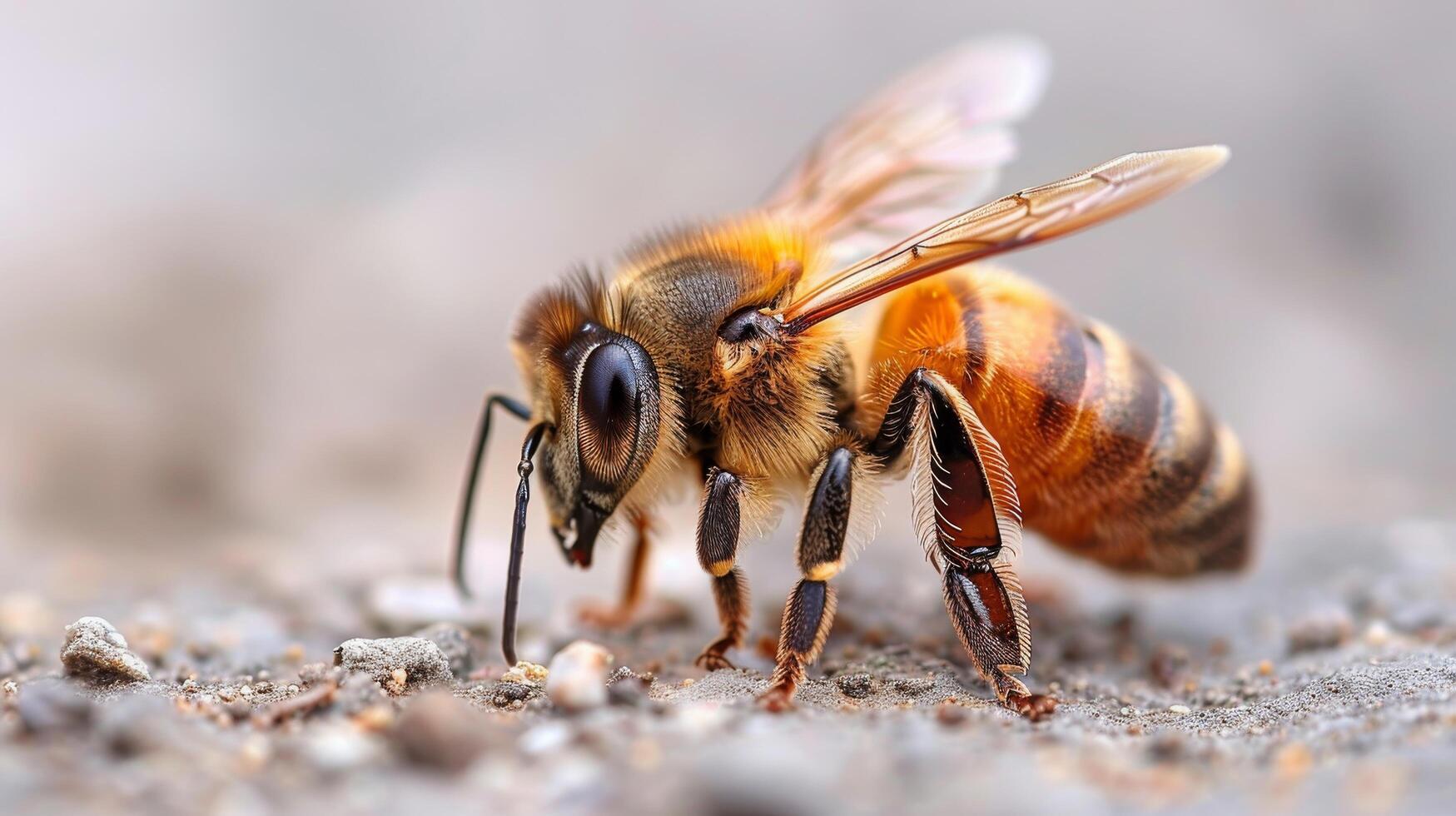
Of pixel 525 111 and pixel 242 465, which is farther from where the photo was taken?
pixel 525 111

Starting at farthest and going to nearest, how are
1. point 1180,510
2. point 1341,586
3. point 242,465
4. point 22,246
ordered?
point 22,246 → point 242,465 → point 1341,586 → point 1180,510

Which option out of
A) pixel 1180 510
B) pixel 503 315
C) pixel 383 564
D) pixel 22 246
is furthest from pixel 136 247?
pixel 1180 510

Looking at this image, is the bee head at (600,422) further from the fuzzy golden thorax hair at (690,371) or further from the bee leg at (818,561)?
the bee leg at (818,561)

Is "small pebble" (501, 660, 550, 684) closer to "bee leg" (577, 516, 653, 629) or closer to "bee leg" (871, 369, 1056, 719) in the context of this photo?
"bee leg" (577, 516, 653, 629)

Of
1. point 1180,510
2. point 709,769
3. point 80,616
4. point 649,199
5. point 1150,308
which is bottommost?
point 709,769

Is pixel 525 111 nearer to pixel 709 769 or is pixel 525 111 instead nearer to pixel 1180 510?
pixel 1180 510

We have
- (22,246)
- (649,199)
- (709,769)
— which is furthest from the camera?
(649,199)

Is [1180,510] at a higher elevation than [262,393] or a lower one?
lower
